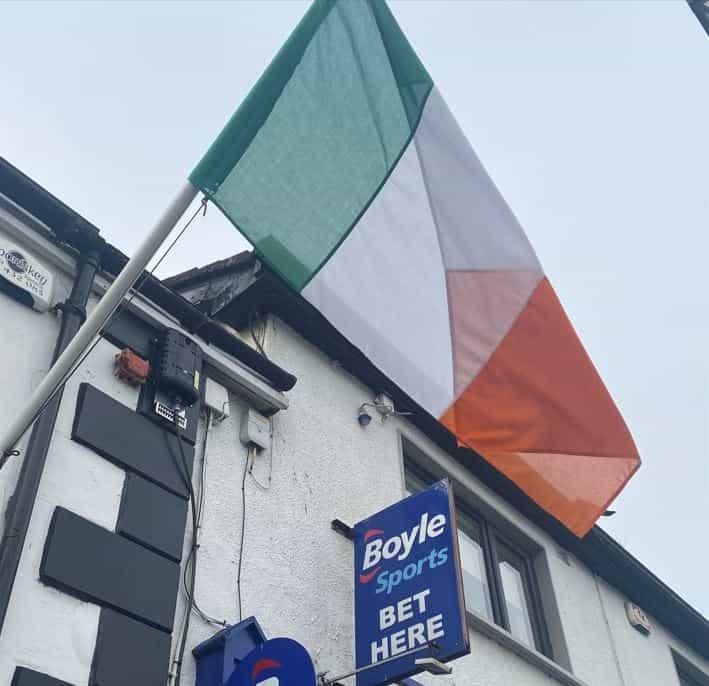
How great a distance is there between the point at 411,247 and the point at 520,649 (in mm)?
3466

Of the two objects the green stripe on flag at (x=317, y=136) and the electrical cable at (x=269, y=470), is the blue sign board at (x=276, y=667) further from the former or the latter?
the green stripe on flag at (x=317, y=136)

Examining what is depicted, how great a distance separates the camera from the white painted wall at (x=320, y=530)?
506 centimetres

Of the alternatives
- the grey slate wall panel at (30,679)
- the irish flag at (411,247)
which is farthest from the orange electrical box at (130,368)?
the grey slate wall panel at (30,679)

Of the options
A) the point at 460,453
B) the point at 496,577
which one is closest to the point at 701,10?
the point at 460,453

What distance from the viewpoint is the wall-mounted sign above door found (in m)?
4.66

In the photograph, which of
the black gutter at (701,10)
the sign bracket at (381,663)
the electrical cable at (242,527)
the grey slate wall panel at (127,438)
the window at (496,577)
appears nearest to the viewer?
the grey slate wall panel at (127,438)

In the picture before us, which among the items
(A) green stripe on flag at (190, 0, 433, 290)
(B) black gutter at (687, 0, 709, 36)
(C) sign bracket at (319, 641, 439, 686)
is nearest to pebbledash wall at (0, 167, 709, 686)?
(C) sign bracket at (319, 641, 439, 686)

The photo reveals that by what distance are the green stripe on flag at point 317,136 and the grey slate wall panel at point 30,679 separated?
2.06 m

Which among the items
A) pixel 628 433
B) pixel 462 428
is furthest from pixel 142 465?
pixel 628 433

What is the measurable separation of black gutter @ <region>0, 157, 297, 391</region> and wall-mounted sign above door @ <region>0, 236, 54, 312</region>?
0.27m

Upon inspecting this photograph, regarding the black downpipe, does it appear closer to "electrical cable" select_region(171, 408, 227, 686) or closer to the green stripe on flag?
"electrical cable" select_region(171, 408, 227, 686)

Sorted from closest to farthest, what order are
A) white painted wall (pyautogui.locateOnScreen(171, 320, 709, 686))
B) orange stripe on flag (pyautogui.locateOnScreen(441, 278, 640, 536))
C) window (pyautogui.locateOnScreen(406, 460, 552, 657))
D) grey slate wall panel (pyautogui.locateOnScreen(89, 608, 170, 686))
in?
grey slate wall panel (pyautogui.locateOnScreen(89, 608, 170, 686)), white painted wall (pyautogui.locateOnScreen(171, 320, 709, 686)), orange stripe on flag (pyautogui.locateOnScreen(441, 278, 640, 536)), window (pyautogui.locateOnScreen(406, 460, 552, 657))

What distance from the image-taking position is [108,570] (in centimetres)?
421

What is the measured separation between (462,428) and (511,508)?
10.7 feet
